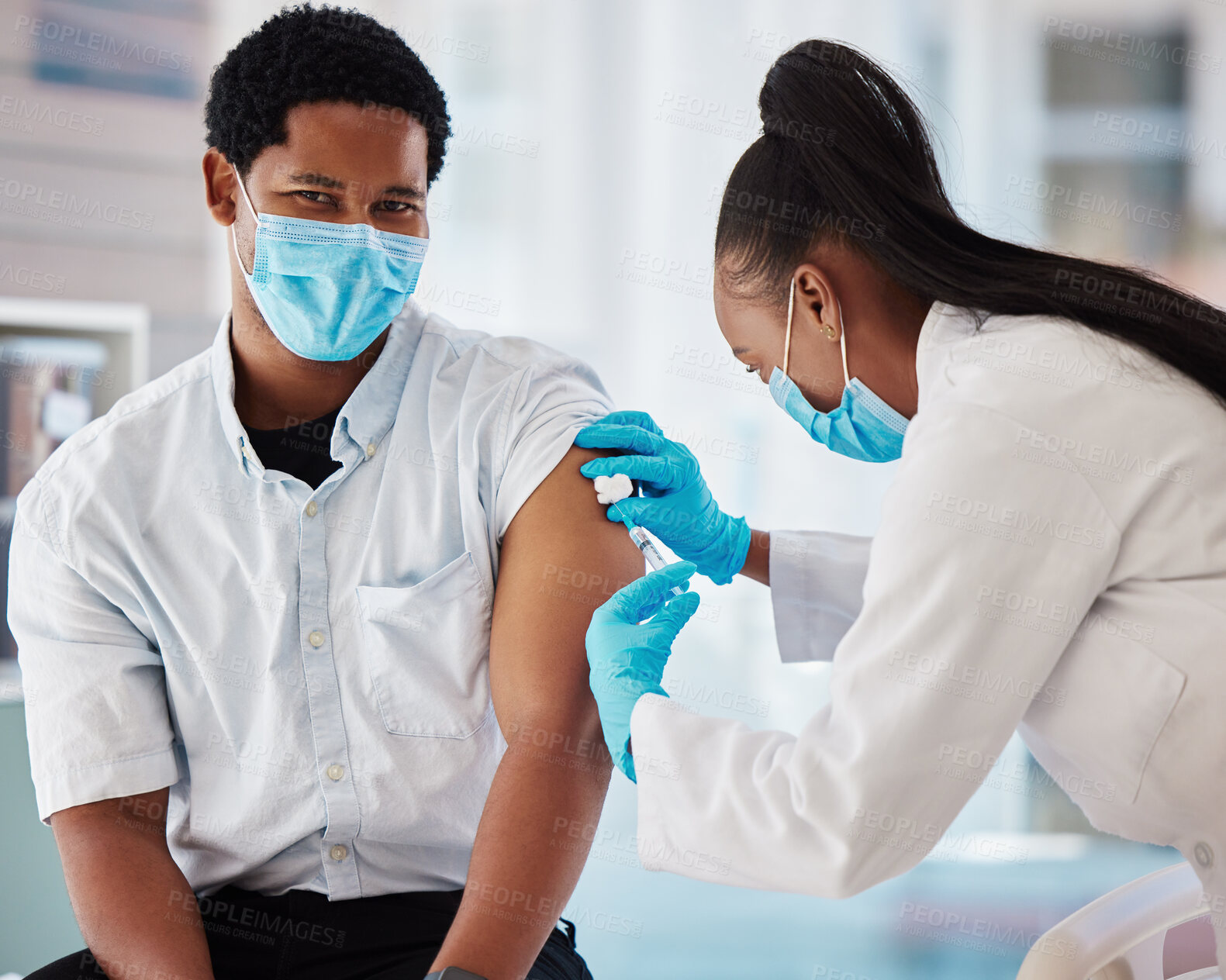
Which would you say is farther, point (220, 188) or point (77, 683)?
point (220, 188)

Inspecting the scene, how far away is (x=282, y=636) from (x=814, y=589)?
30.0 inches

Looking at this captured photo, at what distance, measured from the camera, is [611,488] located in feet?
4.03

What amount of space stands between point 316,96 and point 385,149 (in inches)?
4.3

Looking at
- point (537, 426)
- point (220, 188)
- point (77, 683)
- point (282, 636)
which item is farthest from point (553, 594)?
point (220, 188)

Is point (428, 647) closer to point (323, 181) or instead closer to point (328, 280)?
point (328, 280)

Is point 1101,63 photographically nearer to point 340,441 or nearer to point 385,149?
point 385,149

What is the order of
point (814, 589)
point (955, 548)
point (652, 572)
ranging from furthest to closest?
1. point (814, 589)
2. point (652, 572)
3. point (955, 548)

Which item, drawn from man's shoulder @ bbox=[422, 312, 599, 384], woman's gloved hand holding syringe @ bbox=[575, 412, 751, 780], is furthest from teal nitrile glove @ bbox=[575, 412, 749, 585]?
man's shoulder @ bbox=[422, 312, 599, 384]

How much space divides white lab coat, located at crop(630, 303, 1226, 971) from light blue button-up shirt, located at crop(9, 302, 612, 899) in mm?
400

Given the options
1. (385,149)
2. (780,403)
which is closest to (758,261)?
(780,403)

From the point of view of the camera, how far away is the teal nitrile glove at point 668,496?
1264 mm

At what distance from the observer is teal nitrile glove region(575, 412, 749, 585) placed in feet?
4.15

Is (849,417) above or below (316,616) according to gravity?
above

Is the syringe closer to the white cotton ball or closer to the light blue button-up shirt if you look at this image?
the white cotton ball
